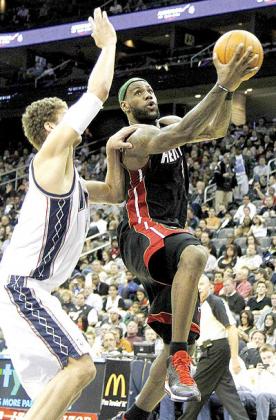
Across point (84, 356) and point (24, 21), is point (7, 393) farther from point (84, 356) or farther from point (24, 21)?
point (24, 21)

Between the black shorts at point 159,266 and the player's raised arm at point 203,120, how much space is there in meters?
0.58

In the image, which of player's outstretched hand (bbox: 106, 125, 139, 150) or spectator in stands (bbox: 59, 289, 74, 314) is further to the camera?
spectator in stands (bbox: 59, 289, 74, 314)

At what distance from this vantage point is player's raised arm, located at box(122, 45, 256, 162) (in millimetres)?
5219

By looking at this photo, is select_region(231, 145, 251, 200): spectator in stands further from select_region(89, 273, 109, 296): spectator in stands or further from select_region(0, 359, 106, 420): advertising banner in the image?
select_region(0, 359, 106, 420): advertising banner

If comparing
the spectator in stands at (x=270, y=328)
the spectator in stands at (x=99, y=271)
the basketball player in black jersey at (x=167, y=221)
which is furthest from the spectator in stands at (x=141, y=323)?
the basketball player in black jersey at (x=167, y=221)

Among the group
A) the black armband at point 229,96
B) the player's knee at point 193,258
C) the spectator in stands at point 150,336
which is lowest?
the spectator in stands at point 150,336

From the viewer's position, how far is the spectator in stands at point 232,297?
12656 mm

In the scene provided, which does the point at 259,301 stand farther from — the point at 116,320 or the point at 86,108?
the point at 86,108

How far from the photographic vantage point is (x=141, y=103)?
6.03 metres

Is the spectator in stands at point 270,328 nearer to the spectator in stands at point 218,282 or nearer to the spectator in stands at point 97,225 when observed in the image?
the spectator in stands at point 218,282

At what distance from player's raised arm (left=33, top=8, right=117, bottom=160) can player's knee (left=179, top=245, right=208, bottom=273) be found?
1093 millimetres

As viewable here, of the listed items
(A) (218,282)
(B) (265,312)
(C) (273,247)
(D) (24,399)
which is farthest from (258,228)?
(D) (24,399)

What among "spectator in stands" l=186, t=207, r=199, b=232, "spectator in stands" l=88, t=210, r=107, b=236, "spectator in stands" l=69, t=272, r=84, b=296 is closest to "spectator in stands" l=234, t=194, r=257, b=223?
"spectator in stands" l=186, t=207, r=199, b=232

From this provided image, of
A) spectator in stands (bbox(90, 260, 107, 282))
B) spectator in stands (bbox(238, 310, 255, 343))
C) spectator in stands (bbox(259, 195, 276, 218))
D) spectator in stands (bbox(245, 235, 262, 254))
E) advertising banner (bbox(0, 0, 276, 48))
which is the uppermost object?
advertising banner (bbox(0, 0, 276, 48))
